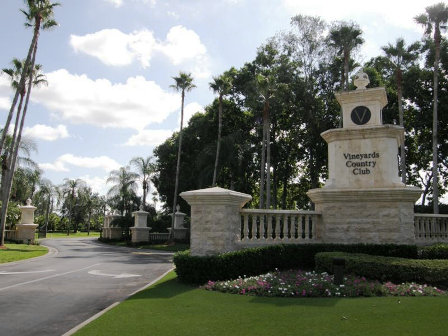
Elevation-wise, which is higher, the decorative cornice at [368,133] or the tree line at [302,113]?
the tree line at [302,113]

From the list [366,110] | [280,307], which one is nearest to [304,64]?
[366,110]

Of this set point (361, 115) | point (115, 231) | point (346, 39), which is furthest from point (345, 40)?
point (115, 231)

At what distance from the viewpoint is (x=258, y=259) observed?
10820mm

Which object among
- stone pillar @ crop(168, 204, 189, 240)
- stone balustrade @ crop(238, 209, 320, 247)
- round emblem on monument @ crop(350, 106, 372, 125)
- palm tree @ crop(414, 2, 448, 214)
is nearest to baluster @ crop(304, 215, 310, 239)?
stone balustrade @ crop(238, 209, 320, 247)

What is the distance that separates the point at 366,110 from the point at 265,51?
88.2ft

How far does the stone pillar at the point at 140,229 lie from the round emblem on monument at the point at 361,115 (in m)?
24.3

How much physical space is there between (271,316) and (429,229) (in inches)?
427

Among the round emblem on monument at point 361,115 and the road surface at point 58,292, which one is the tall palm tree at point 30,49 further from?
the round emblem on monument at point 361,115

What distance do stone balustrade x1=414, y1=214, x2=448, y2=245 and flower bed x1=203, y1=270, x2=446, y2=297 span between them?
5.86m

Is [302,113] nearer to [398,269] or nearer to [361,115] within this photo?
[361,115]

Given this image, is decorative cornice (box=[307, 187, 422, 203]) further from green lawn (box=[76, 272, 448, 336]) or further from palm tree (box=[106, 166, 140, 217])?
palm tree (box=[106, 166, 140, 217])

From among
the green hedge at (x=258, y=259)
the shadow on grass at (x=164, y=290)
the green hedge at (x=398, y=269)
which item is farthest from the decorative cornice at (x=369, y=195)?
the shadow on grass at (x=164, y=290)

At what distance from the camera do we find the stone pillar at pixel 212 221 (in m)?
10.7

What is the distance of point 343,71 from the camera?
33156 mm
